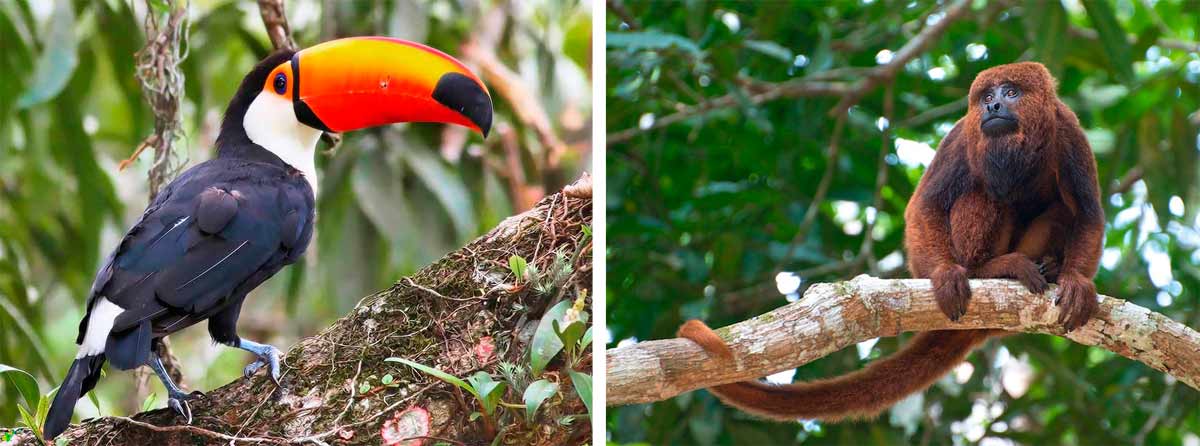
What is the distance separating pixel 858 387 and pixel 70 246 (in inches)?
61.5

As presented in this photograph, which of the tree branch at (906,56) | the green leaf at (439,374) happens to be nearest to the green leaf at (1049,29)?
the tree branch at (906,56)

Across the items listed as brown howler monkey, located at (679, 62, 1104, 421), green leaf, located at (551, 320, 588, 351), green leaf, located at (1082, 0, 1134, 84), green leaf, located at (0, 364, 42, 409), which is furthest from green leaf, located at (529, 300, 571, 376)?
green leaf, located at (1082, 0, 1134, 84)

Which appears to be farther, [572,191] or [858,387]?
[858,387]

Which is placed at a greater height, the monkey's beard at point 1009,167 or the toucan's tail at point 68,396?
the monkey's beard at point 1009,167

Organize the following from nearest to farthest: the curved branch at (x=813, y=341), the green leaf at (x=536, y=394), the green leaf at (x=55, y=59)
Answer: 1. the green leaf at (x=536, y=394)
2. the curved branch at (x=813, y=341)
3. the green leaf at (x=55, y=59)

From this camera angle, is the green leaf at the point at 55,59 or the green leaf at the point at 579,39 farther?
the green leaf at the point at 579,39

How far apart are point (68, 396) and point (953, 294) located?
1.41 metres

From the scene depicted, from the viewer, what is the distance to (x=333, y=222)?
2455 mm

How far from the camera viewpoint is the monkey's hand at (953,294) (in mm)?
1827

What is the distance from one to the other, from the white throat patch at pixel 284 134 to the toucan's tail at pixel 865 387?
0.84m

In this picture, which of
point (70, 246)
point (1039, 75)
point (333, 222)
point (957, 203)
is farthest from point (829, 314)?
point (70, 246)

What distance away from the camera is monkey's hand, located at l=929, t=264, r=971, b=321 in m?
1.83

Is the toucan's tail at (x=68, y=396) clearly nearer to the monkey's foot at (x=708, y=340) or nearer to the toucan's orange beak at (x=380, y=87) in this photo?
the toucan's orange beak at (x=380, y=87)

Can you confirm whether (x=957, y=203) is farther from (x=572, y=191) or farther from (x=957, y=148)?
(x=572, y=191)
